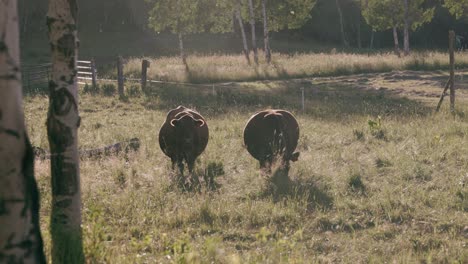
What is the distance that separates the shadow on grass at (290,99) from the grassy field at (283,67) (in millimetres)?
2133

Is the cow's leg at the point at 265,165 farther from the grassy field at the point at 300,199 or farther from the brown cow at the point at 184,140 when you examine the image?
the brown cow at the point at 184,140

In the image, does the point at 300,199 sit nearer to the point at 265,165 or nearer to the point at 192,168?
the point at 265,165

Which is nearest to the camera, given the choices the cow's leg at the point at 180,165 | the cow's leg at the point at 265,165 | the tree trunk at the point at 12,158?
the tree trunk at the point at 12,158

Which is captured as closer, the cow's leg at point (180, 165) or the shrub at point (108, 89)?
the cow's leg at point (180, 165)

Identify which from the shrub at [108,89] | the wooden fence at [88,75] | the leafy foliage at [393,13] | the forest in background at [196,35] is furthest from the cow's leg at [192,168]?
the forest in background at [196,35]

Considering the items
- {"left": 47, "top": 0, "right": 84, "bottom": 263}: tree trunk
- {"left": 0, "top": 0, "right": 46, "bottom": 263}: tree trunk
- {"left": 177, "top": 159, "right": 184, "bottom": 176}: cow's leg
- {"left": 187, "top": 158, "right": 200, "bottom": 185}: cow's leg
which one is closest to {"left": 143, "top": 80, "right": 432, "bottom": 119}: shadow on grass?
{"left": 187, "top": 158, "right": 200, "bottom": 185}: cow's leg

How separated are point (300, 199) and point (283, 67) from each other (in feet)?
78.3

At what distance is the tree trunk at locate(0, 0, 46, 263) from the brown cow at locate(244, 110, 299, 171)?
23.4ft

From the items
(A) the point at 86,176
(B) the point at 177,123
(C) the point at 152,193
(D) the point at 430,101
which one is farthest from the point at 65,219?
(D) the point at 430,101

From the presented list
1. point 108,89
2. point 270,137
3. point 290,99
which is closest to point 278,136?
point 270,137

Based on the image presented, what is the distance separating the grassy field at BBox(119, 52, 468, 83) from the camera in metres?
29.8

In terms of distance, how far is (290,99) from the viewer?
23656 mm

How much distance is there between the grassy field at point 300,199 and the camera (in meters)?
6.84

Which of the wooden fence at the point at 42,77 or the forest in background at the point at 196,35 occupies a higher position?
the forest in background at the point at 196,35
